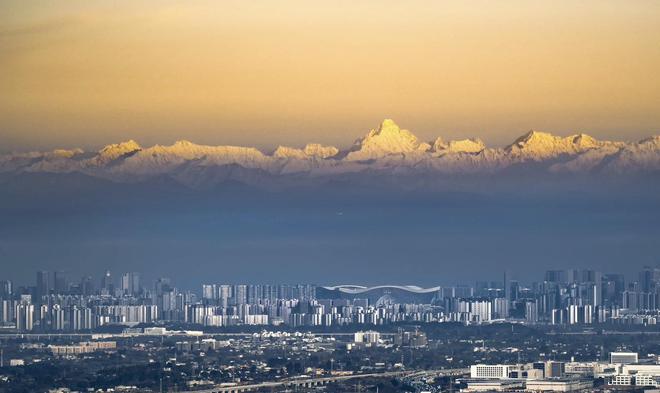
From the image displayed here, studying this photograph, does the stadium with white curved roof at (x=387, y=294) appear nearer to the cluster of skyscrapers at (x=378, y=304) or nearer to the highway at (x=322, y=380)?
the cluster of skyscrapers at (x=378, y=304)

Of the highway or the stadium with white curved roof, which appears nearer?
the highway

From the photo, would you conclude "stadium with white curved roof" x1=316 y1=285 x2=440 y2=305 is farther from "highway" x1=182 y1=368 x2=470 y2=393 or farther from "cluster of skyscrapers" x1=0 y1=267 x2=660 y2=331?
"highway" x1=182 y1=368 x2=470 y2=393

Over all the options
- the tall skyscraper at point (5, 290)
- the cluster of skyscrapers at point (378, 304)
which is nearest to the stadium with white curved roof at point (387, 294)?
the cluster of skyscrapers at point (378, 304)

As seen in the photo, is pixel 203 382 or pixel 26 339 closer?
pixel 203 382

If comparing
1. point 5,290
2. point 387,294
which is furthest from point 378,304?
point 5,290

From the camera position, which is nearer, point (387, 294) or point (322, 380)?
point (322, 380)

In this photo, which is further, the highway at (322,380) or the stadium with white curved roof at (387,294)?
the stadium with white curved roof at (387,294)

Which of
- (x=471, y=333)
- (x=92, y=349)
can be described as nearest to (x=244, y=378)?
(x=92, y=349)

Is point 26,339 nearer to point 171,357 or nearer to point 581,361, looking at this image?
point 171,357

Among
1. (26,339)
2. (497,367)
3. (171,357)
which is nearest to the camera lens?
(497,367)

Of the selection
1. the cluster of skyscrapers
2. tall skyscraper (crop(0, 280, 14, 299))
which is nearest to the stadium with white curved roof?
the cluster of skyscrapers

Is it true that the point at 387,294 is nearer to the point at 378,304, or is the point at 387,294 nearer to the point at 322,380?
the point at 378,304
